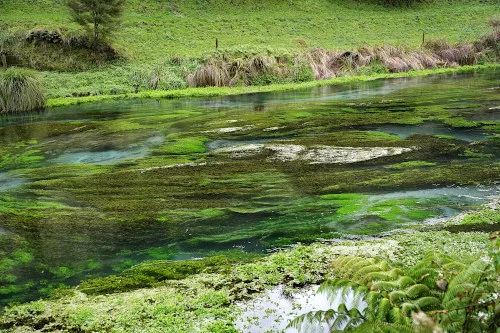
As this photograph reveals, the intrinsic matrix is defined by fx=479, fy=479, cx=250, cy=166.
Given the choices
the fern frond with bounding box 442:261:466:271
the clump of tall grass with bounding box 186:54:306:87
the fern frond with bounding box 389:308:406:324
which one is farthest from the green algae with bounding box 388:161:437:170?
the clump of tall grass with bounding box 186:54:306:87

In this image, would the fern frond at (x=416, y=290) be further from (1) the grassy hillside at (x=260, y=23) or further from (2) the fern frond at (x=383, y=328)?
(1) the grassy hillside at (x=260, y=23)

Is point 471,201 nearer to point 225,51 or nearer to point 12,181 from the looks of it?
point 12,181

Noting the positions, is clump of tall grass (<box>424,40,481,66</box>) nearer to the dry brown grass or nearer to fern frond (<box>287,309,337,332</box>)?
the dry brown grass

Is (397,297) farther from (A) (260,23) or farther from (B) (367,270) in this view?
(A) (260,23)

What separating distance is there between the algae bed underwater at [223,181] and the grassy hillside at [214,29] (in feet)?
29.5

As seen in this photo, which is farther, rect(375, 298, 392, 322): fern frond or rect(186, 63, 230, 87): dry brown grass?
rect(186, 63, 230, 87): dry brown grass

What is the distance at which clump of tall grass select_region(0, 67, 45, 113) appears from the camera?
57.5 ft

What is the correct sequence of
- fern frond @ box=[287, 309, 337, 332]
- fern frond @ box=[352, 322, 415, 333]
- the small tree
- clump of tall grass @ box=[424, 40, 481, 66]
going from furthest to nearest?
clump of tall grass @ box=[424, 40, 481, 66] < the small tree < fern frond @ box=[287, 309, 337, 332] < fern frond @ box=[352, 322, 415, 333]

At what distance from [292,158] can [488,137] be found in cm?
430

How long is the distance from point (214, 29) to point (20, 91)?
51.6 ft

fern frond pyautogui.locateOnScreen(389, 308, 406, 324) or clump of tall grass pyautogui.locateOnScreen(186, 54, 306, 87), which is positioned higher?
clump of tall grass pyautogui.locateOnScreen(186, 54, 306, 87)

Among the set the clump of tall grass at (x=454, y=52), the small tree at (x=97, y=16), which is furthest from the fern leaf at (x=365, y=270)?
the clump of tall grass at (x=454, y=52)

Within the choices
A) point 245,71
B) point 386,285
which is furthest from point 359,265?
point 245,71

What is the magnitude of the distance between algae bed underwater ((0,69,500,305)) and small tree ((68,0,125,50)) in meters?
10.7
